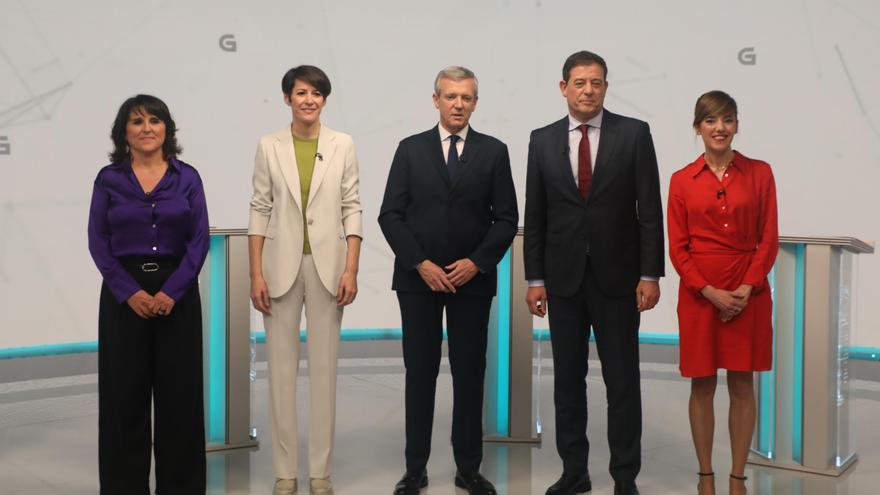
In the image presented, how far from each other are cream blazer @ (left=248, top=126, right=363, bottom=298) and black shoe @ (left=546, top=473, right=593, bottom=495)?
1151 millimetres

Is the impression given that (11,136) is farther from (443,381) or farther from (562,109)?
(562,109)

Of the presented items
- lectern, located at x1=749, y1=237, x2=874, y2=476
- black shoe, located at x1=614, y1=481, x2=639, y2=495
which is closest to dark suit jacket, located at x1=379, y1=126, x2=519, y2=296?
black shoe, located at x1=614, y1=481, x2=639, y2=495

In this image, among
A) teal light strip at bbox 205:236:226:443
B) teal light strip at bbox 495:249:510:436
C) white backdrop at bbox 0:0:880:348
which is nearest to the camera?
teal light strip at bbox 205:236:226:443

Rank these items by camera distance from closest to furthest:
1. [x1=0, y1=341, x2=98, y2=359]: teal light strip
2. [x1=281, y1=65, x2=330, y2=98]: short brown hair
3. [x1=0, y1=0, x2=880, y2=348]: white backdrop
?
[x1=281, y1=65, x2=330, y2=98]: short brown hair → [x1=0, y1=341, x2=98, y2=359]: teal light strip → [x1=0, y1=0, x2=880, y2=348]: white backdrop

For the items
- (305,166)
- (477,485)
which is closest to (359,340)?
(477,485)

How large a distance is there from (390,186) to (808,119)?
4182mm

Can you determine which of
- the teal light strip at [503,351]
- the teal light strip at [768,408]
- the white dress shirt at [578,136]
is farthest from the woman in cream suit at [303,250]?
Result: the teal light strip at [768,408]

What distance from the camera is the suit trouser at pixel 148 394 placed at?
3.44 metres

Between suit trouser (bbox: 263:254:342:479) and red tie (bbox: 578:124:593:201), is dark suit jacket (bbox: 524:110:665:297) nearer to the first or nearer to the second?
red tie (bbox: 578:124:593:201)

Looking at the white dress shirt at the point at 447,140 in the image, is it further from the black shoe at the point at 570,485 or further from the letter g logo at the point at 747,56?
the letter g logo at the point at 747,56

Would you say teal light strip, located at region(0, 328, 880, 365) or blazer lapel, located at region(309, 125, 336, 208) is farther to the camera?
teal light strip, located at region(0, 328, 880, 365)

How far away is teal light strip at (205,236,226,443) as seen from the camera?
443 centimetres

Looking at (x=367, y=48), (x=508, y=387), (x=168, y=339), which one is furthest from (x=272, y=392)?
(x=367, y=48)

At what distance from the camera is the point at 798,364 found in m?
4.18
